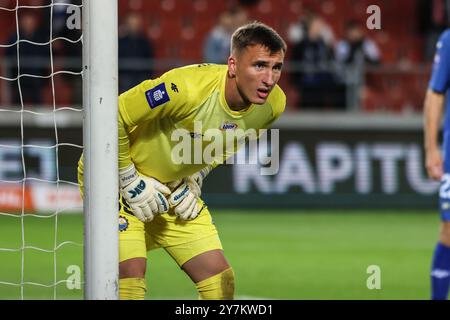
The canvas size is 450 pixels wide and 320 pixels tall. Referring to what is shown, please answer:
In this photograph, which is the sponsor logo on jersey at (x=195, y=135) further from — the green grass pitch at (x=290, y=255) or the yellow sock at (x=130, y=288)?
the green grass pitch at (x=290, y=255)

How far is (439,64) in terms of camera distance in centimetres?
707

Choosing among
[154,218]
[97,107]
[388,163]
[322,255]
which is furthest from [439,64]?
[388,163]

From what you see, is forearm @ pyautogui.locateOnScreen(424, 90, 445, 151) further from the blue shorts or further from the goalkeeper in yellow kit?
the goalkeeper in yellow kit

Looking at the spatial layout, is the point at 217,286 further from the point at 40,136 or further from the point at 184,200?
the point at 40,136

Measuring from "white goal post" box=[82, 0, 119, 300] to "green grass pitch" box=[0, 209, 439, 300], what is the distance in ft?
6.67

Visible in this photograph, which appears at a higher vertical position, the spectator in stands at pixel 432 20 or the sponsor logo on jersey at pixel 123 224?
the spectator in stands at pixel 432 20

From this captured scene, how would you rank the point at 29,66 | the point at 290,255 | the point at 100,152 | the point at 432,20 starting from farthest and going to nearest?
1. the point at 432,20
2. the point at 29,66
3. the point at 290,255
4. the point at 100,152

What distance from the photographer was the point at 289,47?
1570 centimetres

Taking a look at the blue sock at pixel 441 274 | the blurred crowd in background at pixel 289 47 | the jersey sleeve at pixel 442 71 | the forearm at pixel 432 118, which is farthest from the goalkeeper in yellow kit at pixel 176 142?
the blurred crowd in background at pixel 289 47

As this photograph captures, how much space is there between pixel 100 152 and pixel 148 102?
573 mm

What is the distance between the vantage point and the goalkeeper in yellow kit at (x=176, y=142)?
5633mm

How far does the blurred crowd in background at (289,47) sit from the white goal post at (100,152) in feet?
27.7

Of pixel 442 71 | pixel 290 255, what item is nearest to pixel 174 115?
pixel 442 71
